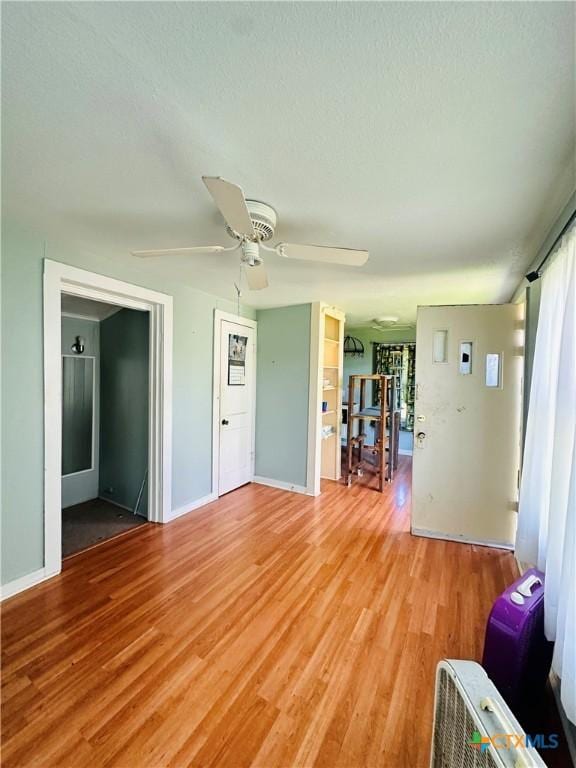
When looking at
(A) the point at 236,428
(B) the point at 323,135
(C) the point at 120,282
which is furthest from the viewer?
(A) the point at 236,428

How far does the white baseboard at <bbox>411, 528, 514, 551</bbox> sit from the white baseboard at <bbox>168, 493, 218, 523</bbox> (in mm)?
2175

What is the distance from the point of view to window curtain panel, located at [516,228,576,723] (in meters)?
1.09

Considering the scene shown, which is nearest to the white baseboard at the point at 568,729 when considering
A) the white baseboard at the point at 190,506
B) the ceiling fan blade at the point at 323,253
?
the ceiling fan blade at the point at 323,253

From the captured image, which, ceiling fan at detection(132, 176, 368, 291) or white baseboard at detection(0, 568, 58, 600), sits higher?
ceiling fan at detection(132, 176, 368, 291)

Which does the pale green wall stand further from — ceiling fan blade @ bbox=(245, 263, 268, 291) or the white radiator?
the white radiator

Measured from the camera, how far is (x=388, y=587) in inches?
84.7

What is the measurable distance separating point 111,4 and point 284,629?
2570 mm

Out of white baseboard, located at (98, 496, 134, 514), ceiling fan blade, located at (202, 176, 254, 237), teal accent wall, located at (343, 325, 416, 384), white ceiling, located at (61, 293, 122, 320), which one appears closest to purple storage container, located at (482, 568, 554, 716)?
ceiling fan blade, located at (202, 176, 254, 237)

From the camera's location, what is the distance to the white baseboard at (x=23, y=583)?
198 centimetres

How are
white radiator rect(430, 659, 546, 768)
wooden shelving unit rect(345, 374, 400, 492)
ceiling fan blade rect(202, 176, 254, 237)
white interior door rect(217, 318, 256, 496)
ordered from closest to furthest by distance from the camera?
white radiator rect(430, 659, 546, 768), ceiling fan blade rect(202, 176, 254, 237), white interior door rect(217, 318, 256, 496), wooden shelving unit rect(345, 374, 400, 492)

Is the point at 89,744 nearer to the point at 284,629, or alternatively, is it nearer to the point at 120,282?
the point at 284,629

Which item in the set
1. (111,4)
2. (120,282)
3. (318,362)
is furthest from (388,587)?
(120,282)

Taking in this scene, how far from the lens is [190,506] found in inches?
131

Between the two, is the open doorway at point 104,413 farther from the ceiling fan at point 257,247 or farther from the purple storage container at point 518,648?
the purple storage container at point 518,648
